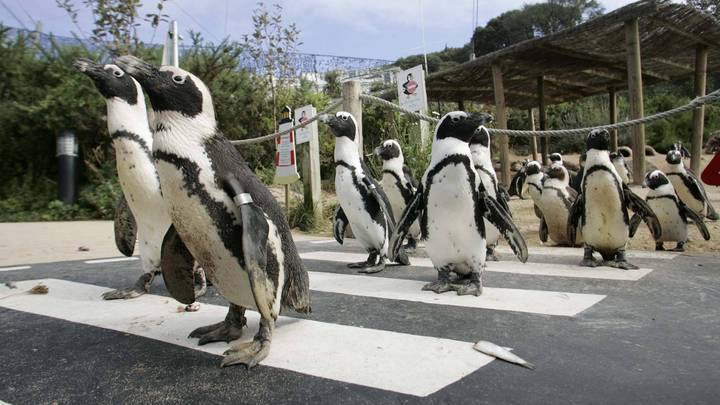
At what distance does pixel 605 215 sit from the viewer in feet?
10.3

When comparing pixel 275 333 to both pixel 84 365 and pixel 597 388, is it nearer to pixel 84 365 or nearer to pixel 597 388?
pixel 84 365

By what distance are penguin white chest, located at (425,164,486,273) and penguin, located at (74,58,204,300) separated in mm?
1320

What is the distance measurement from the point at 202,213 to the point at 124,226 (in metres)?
1.50

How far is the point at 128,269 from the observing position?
3559 mm

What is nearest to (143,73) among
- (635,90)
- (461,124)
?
(461,124)

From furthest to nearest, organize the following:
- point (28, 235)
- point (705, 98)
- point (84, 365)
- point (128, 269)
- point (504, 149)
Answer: point (504, 149) < point (28, 235) < point (128, 269) < point (705, 98) < point (84, 365)

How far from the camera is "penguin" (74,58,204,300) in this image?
2539 millimetres

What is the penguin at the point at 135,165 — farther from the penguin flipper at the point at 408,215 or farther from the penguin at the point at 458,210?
the penguin at the point at 458,210

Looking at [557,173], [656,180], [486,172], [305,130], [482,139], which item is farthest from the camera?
[305,130]

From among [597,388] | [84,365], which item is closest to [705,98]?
[597,388]

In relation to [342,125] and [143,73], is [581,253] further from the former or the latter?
[143,73]

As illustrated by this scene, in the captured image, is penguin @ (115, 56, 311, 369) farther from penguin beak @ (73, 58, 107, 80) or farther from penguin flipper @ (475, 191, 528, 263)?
penguin flipper @ (475, 191, 528, 263)

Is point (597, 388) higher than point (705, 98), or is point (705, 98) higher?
point (705, 98)

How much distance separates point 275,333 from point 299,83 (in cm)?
1214
